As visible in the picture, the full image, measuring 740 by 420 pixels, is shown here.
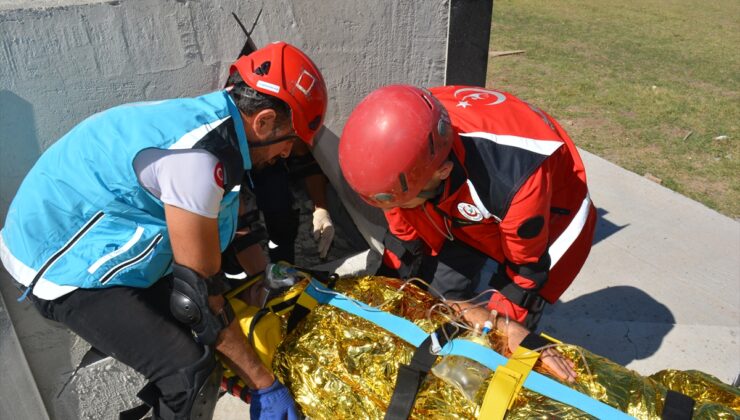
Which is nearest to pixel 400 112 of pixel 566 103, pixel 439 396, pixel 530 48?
pixel 439 396

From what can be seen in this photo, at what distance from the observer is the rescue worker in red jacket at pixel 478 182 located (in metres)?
2.24

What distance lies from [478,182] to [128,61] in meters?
1.72

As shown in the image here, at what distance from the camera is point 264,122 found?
230 centimetres

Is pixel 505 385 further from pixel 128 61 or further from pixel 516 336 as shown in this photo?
pixel 128 61

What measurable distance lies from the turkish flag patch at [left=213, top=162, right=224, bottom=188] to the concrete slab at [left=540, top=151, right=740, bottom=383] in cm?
257

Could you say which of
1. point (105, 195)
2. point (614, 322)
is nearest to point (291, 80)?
point (105, 195)

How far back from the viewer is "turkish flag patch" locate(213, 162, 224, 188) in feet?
6.77

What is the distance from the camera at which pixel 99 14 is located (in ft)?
8.89

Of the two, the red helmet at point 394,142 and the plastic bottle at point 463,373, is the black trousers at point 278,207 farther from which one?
the plastic bottle at point 463,373

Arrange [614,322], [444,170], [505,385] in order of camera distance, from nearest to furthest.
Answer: [505,385]
[444,170]
[614,322]

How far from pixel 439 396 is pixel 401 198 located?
75 cm

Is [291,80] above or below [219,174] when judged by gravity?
above

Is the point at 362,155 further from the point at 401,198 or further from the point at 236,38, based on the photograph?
the point at 236,38

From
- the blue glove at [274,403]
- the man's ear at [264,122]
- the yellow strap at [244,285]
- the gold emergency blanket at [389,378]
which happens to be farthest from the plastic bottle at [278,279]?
the man's ear at [264,122]
